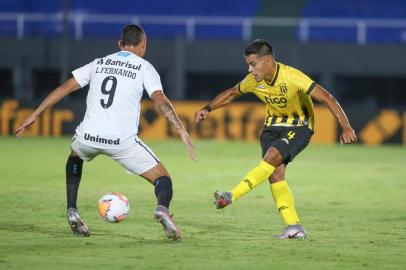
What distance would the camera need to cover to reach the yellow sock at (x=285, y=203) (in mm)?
9906

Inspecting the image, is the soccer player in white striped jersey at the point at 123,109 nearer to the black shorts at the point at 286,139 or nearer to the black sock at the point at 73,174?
the black sock at the point at 73,174

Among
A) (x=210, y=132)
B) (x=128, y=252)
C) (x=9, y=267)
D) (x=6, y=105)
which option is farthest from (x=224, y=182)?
(x=6, y=105)

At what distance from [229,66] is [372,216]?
769 inches

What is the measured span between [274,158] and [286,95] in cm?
68

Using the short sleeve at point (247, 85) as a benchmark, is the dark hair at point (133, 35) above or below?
above

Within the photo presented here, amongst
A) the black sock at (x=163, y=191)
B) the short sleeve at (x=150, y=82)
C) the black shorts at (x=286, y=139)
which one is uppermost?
the short sleeve at (x=150, y=82)

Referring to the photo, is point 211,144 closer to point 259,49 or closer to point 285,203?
point 285,203

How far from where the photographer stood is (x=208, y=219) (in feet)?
37.7

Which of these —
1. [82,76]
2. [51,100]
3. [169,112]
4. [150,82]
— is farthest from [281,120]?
[51,100]

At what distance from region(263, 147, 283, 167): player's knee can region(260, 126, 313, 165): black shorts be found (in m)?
0.04

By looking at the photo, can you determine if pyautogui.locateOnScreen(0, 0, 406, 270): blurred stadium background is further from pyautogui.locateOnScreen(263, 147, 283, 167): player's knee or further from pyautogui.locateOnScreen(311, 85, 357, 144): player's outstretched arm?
pyautogui.locateOnScreen(311, 85, 357, 144): player's outstretched arm

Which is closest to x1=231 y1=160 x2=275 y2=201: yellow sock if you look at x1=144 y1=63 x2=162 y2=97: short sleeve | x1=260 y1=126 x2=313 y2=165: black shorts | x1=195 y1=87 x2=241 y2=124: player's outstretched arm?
x1=260 y1=126 x2=313 y2=165: black shorts

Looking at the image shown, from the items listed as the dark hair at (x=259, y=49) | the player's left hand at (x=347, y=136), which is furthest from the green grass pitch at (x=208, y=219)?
the dark hair at (x=259, y=49)

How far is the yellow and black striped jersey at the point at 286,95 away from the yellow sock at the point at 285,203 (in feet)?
2.26
